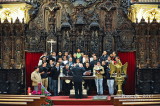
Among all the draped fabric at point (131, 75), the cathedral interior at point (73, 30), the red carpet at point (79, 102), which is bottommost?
the red carpet at point (79, 102)

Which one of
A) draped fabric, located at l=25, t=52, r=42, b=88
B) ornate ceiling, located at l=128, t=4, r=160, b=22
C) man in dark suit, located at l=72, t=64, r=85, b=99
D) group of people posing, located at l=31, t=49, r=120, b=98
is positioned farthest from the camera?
draped fabric, located at l=25, t=52, r=42, b=88

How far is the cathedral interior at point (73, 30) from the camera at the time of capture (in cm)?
2220

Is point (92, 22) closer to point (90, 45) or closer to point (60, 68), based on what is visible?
point (90, 45)

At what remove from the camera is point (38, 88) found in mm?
19734

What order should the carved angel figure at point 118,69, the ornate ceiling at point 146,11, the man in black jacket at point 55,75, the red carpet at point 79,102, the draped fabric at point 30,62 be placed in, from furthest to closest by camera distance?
the draped fabric at point 30,62 < the ornate ceiling at point 146,11 < the man in black jacket at point 55,75 < the carved angel figure at point 118,69 < the red carpet at point 79,102

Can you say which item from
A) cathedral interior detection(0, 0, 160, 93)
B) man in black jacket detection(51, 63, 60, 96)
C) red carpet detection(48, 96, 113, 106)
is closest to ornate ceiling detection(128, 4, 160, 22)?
cathedral interior detection(0, 0, 160, 93)

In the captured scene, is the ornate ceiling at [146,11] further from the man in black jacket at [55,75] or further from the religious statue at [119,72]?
the man in black jacket at [55,75]

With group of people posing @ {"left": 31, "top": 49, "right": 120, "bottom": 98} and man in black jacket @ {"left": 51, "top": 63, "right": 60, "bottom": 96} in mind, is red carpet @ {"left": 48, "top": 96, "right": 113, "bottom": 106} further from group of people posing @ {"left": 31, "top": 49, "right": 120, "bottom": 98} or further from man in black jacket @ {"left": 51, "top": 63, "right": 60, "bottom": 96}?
man in black jacket @ {"left": 51, "top": 63, "right": 60, "bottom": 96}

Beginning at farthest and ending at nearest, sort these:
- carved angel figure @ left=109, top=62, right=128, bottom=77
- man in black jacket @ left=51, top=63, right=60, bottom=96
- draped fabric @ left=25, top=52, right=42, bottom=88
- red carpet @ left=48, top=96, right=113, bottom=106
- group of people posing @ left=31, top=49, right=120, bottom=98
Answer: draped fabric @ left=25, top=52, right=42, bottom=88
man in black jacket @ left=51, top=63, right=60, bottom=96
group of people posing @ left=31, top=49, right=120, bottom=98
carved angel figure @ left=109, top=62, right=128, bottom=77
red carpet @ left=48, top=96, right=113, bottom=106

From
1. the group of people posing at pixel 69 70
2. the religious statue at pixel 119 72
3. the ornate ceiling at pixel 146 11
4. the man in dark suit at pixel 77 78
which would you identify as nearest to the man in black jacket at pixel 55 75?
the group of people posing at pixel 69 70

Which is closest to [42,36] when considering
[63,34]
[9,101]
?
[63,34]

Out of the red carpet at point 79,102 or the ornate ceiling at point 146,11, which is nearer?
the red carpet at point 79,102

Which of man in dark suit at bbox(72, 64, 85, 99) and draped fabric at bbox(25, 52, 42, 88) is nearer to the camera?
man in dark suit at bbox(72, 64, 85, 99)

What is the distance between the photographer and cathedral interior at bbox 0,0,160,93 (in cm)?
2220
